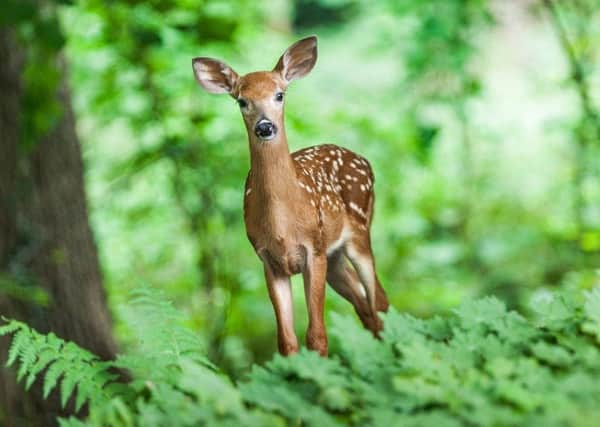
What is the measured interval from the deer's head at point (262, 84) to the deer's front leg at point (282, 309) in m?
0.29

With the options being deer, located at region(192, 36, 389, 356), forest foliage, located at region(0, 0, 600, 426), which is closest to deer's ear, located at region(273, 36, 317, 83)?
deer, located at region(192, 36, 389, 356)

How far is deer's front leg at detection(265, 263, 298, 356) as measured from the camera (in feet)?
5.49

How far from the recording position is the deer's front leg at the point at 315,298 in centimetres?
167

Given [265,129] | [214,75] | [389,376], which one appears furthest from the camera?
[214,75]

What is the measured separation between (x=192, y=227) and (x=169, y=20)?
3.56 feet

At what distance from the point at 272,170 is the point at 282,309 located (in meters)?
0.28

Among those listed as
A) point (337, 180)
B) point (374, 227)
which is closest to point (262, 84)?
point (337, 180)

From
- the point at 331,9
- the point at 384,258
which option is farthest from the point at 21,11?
the point at 331,9

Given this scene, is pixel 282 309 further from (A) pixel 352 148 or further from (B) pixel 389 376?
(A) pixel 352 148

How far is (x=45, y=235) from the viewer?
3348 millimetres

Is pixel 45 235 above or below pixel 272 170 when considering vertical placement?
above

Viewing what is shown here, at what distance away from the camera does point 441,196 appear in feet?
23.1

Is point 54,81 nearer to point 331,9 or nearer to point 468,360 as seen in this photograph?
point 468,360

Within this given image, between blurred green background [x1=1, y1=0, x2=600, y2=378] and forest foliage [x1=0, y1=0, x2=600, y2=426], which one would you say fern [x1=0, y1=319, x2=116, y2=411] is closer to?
forest foliage [x1=0, y1=0, x2=600, y2=426]
